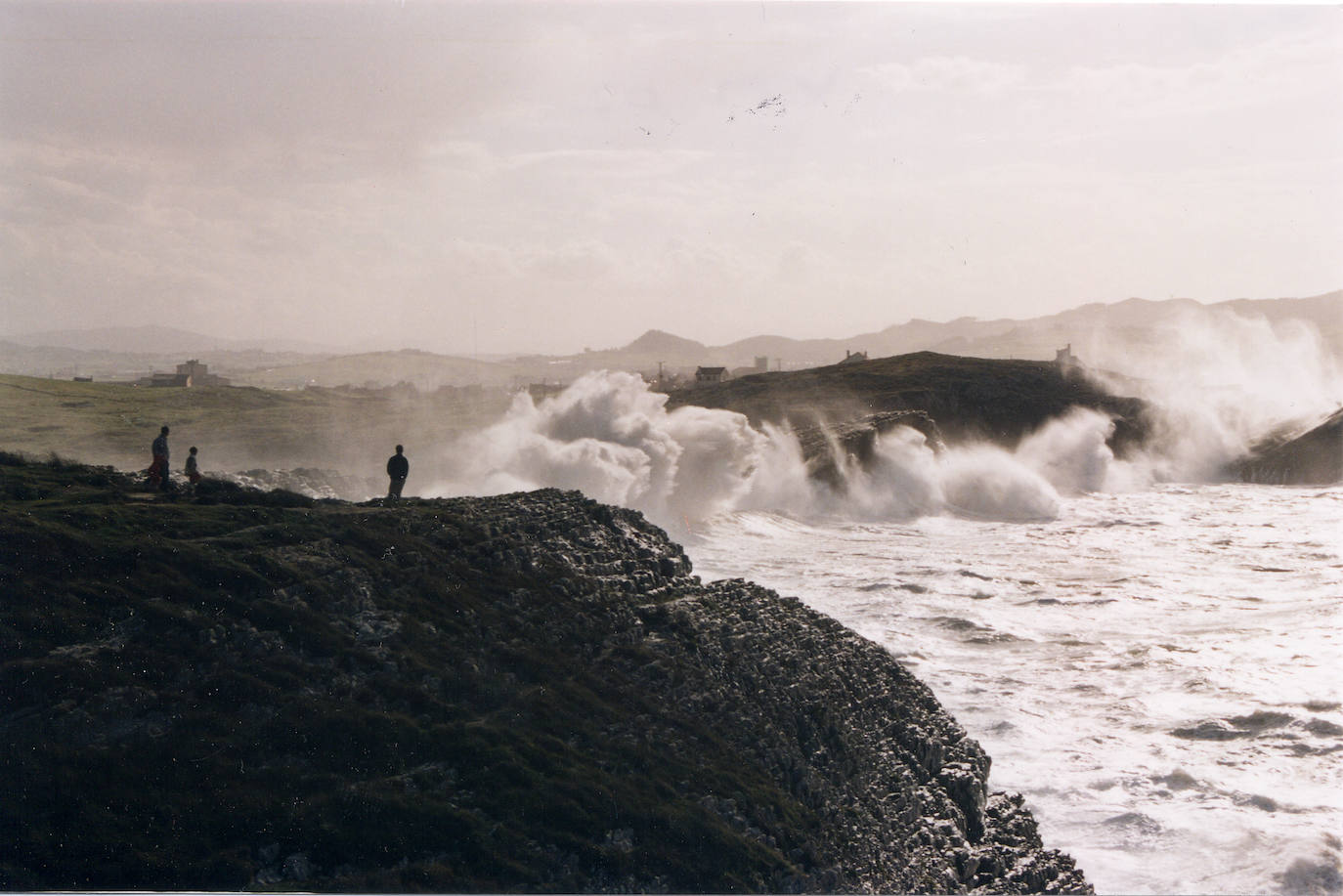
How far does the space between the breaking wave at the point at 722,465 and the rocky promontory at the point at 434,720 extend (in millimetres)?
36923

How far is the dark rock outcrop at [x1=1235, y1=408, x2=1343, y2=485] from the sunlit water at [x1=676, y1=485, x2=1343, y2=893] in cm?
2762

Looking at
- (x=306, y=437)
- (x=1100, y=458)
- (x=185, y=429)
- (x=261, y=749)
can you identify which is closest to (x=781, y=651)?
(x=261, y=749)

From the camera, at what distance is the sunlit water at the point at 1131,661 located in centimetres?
2425

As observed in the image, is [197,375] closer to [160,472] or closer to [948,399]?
[948,399]

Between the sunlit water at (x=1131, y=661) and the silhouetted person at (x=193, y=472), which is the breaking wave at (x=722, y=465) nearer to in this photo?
the sunlit water at (x=1131, y=661)

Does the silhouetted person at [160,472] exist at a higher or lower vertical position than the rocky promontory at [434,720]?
higher

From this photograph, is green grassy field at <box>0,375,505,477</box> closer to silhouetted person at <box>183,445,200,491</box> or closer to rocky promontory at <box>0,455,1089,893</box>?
silhouetted person at <box>183,445,200,491</box>

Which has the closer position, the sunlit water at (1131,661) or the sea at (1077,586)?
the sunlit water at (1131,661)

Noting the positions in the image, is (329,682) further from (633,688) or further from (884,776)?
(884,776)

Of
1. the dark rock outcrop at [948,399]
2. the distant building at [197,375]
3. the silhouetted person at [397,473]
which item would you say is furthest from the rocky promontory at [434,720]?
→ the distant building at [197,375]

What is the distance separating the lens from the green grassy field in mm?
72375

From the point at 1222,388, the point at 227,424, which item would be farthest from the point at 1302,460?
the point at 227,424

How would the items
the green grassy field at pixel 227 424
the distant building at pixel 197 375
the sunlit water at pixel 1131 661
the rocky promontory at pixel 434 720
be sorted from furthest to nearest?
the distant building at pixel 197 375 < the green grassy field at pixel 227 424 < the sunlit water at pixel 1131 661 < the rocky promontory at pixel 434 720

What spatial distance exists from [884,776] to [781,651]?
361 centimetres
